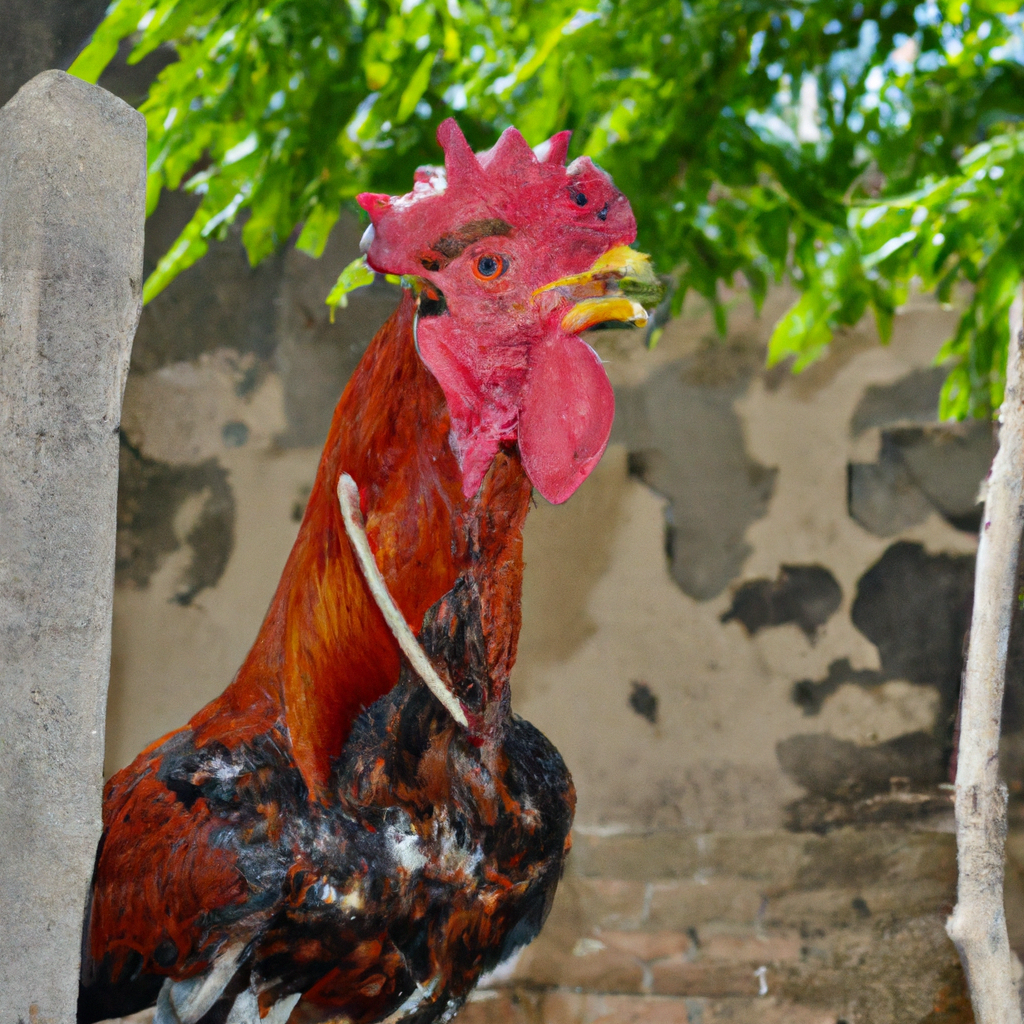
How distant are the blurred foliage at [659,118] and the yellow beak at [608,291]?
0.69m

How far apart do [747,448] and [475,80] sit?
2.81ft

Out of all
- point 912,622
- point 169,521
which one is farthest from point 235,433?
point 912,622

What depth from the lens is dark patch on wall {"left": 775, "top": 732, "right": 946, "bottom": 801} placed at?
1.95 m

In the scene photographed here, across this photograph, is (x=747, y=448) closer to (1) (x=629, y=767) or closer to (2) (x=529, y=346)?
(1) (x=629, y=767)

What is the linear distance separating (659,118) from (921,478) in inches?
35.2

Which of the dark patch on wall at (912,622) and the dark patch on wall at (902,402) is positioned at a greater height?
the dark patch on wall at (902,402)

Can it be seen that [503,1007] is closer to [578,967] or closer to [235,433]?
[578,967]

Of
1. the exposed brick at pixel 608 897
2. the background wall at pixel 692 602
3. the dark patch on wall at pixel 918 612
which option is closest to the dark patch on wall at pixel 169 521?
the background wall at pixel 692 602

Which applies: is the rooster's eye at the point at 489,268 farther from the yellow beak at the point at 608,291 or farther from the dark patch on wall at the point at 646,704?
the dark patch on wall at the point at 646,704

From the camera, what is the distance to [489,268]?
0.78 meters

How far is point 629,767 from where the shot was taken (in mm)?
1968

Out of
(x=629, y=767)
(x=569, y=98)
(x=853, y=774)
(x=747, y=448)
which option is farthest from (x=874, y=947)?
(x=569, y=98)

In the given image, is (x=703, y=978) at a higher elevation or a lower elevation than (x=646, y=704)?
lower

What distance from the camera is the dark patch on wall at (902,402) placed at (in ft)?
6.46
